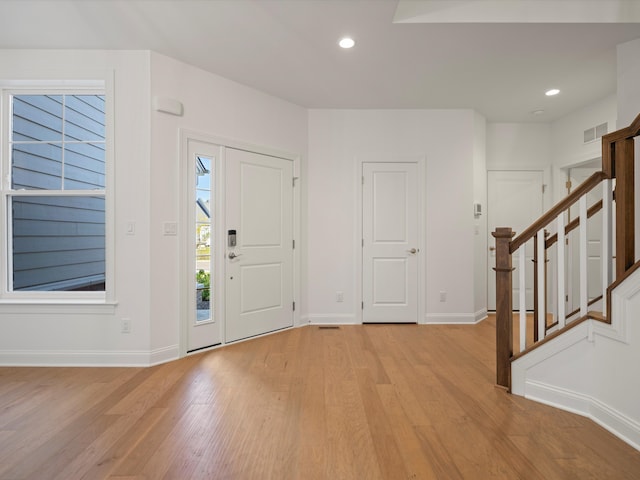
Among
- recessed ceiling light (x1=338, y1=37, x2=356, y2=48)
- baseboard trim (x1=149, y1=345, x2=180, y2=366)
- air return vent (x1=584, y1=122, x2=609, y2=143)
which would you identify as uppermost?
recessed ceiling light (x1=338, y1=37, x2=356, y2=48)

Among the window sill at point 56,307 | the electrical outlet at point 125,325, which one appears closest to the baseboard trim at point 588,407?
the electrical outlet at point 125,325

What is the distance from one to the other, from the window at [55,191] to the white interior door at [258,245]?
121 centimetres

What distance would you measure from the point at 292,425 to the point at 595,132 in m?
4.82

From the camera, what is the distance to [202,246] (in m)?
3.54

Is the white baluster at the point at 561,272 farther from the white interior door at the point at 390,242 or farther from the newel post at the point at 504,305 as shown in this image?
the white interior door at the point at 390,242

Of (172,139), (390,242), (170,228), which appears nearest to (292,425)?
(170,228)

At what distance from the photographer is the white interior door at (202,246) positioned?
11.2 ft

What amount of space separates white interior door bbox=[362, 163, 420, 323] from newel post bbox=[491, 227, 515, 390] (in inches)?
79.2

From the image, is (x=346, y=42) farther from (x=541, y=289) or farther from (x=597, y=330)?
(x=597, y=330)

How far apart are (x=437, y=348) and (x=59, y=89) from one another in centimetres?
438

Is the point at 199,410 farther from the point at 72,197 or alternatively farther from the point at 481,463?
the point at 72,197

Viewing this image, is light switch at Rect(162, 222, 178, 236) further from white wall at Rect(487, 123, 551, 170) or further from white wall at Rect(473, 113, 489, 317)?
white wall at Rect(487, 123, 551, 170)

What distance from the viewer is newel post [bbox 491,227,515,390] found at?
248 centimetres

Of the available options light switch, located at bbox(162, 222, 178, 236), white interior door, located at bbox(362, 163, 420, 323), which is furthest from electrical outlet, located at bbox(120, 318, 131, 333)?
white interior door, located at bbox(362, 163, 420, 323)
